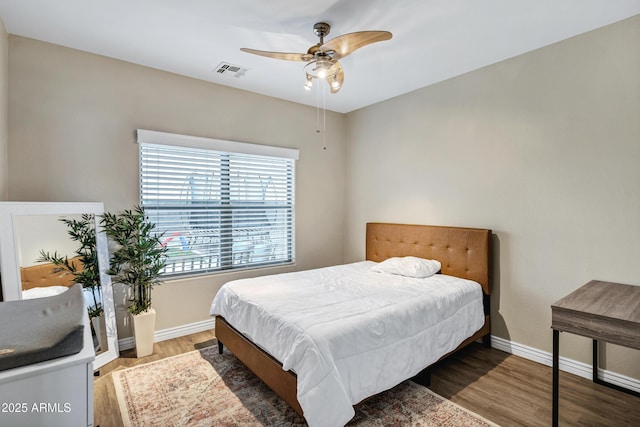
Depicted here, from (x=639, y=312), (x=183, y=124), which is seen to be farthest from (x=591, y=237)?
(x=183, y=124)

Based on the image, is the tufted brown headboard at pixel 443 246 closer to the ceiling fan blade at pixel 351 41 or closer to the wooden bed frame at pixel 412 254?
the wooden bed frame at pixel 412 254

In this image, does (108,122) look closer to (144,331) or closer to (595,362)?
(144,331)

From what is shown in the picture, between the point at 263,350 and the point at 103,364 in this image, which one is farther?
the point at 103,364

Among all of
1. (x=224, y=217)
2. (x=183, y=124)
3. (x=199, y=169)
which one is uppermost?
(x=183, y=124)

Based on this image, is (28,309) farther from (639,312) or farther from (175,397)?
(639,312)

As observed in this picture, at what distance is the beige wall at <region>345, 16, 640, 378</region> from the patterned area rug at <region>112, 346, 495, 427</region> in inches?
52.2

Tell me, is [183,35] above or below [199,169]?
above

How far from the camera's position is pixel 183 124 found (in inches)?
132

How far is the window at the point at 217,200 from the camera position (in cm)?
326

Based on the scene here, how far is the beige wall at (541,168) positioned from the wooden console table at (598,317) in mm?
536

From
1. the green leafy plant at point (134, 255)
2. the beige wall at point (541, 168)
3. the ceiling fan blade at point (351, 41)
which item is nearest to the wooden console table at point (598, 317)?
the beige wall at point (541, 168)

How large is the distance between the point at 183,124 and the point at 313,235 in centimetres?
210

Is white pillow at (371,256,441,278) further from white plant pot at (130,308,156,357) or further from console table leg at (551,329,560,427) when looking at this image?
white plant pot at (130,308,156,357)

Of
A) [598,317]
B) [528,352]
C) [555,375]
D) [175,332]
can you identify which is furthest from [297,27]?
[528,352]
